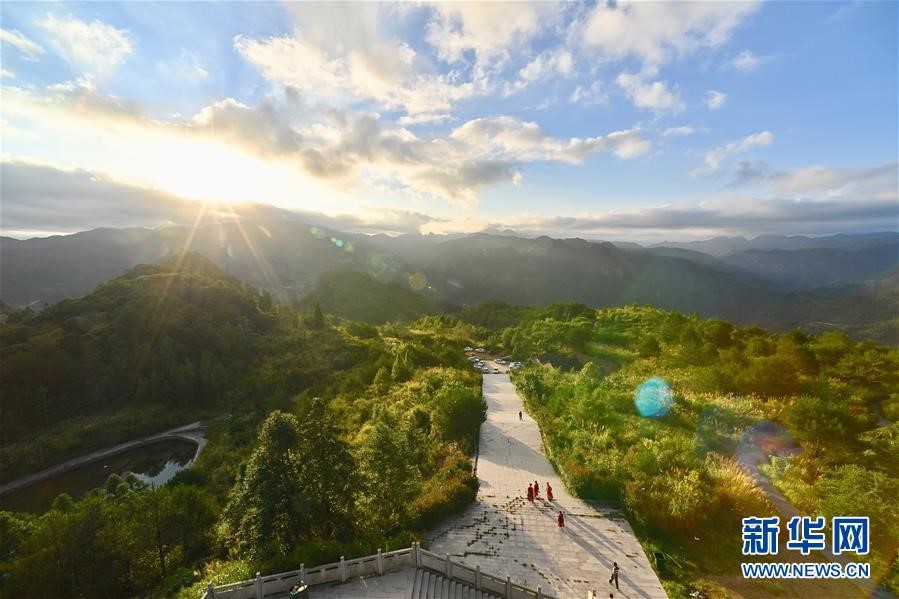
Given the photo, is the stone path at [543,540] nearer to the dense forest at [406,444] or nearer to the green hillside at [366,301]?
the dense forest at [406,444]

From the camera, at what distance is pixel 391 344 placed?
7025cm

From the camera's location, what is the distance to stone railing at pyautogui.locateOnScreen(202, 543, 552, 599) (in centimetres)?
1242

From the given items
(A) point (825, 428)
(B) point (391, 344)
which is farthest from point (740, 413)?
(B) point (391, 344)

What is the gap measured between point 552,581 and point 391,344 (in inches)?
2279

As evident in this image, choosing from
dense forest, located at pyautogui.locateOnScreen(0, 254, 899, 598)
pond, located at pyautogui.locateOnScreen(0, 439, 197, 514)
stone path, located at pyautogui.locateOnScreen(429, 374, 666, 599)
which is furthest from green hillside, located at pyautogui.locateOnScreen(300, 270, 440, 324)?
stone path, located at pyautogui.locateOnScreen(429, 374, 666, 599)

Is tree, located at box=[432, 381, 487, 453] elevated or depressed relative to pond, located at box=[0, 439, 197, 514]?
elevated

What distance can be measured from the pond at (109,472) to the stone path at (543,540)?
32.0 metres

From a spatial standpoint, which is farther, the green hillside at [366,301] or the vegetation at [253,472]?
the green hillside at [366,301]

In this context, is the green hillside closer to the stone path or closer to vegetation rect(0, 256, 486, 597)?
vegetation rect(0, 256, 486, 597)

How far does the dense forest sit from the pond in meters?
3.09

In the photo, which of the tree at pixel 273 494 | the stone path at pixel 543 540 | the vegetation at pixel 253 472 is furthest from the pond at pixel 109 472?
the stone path at pixel 543 540

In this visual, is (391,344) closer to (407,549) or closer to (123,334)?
(123,334)

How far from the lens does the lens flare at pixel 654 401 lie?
26.7m

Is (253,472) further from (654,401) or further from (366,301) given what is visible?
(366,301)
